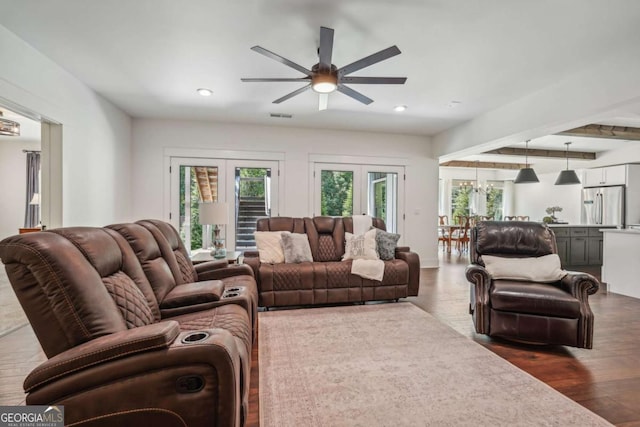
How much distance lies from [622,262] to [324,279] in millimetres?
4243

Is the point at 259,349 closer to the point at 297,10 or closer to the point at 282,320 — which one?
the point at 282,320

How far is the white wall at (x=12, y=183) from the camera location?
6.09 meters

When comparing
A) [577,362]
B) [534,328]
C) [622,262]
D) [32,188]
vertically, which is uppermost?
[32,188]

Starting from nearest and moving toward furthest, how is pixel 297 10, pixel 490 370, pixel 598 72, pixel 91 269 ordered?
1. pixel 91 269
2. pixel 490 370
3. pixel 297 10
4. pixel 598 72

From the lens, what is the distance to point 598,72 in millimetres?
3111

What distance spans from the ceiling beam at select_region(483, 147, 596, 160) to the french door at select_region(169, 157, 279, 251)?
5.37 meters

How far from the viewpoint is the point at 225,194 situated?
538cm

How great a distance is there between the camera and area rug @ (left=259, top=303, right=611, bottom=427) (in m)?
1.68

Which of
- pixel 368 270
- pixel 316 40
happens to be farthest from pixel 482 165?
pixel 316 40

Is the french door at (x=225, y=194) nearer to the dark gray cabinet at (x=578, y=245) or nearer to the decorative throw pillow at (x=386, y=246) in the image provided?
the decorative throw pillow at (x=386, y=246)

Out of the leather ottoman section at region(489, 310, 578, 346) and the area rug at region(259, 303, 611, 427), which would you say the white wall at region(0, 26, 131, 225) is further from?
the leather ottoman section at region(489, 310, 578, 346)

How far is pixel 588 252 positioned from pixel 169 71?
8.01 meters

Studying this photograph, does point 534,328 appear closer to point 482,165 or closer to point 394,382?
point 394,382

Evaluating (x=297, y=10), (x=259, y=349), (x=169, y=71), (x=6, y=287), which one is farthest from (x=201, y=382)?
(x=6, y=287)
